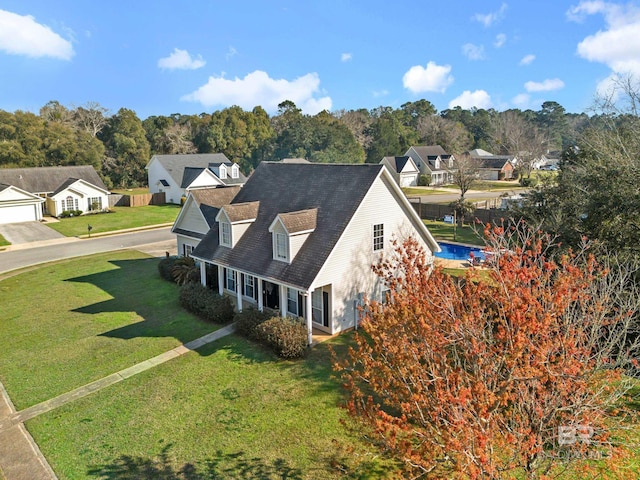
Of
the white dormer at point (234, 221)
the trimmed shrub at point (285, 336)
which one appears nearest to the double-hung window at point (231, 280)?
the white dormer at point (234, 221)

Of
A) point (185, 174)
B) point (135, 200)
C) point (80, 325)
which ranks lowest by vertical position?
point (80, 325)

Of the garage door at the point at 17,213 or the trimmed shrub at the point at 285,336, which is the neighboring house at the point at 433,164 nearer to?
the garage door at the point at 17,213

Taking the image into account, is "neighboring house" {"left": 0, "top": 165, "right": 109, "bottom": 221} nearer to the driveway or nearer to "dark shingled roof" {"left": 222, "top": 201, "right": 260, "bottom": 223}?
the driveway

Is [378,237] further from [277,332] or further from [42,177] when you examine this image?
[42,177]

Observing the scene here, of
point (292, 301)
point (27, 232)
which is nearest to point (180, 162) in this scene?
point (27, 232)

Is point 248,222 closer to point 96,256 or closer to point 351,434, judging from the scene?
point 351,434

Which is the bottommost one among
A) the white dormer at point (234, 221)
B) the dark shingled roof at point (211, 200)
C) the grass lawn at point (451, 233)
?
the grass lawn at point (451, 233)
